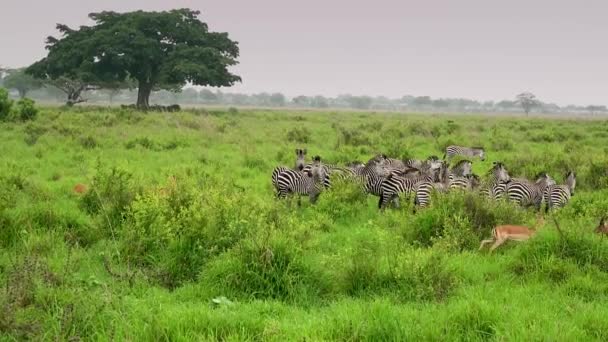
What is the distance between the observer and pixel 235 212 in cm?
800

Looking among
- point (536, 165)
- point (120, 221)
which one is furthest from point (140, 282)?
point (536, 165)

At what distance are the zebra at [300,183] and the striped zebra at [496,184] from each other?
12.1 feet

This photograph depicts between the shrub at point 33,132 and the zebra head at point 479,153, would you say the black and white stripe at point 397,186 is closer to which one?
the zebra head at point 479,153

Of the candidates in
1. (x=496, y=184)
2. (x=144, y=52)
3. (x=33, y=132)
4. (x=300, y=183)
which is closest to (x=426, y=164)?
(x=496, y=184)

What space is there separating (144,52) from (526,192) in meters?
39.5

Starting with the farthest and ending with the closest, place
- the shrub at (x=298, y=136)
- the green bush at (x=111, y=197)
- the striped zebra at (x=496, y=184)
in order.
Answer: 1. the shrub at (x=298, y=136)
2. the striped zebra at (x=496, y=184)
3. the green bush at (x=111, y=197)

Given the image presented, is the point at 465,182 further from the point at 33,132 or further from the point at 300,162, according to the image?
the point at 33,132

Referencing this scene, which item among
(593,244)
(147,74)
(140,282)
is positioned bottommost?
(140,282)

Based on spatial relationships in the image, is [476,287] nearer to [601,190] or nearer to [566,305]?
[566,305]

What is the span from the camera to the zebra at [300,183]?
1232 centimetres

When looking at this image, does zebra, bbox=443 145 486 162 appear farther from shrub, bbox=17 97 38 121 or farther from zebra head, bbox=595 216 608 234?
shrub, bbox=17 97 38 121

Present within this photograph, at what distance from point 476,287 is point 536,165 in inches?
497

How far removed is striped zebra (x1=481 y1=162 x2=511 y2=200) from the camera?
11108 millimetres

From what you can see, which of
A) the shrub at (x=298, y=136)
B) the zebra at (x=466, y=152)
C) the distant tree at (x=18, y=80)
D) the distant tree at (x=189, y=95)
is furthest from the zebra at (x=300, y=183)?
the distant tree at (x=189, y=95)
